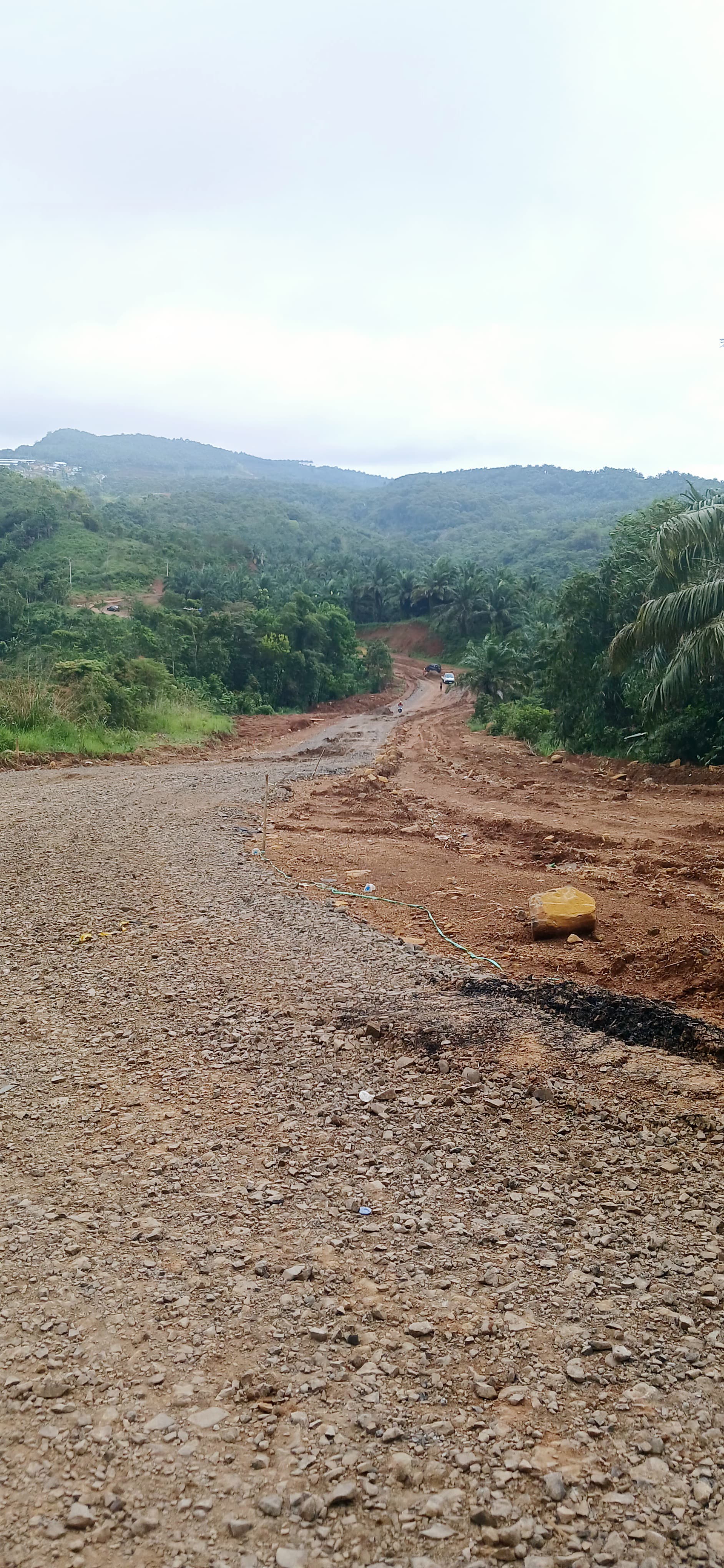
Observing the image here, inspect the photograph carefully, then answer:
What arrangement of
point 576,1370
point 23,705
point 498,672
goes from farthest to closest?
point 498,672, point 23,705, point 576,1370

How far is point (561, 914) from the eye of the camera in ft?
20.5

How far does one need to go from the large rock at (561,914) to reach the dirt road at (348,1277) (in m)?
1.06

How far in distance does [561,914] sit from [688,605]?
8192 millimetres

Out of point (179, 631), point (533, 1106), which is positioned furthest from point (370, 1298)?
point (179, 631)

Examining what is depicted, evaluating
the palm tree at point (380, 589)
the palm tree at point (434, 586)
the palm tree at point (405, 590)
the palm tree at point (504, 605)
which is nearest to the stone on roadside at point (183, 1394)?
the palm tree at point (504, 605)

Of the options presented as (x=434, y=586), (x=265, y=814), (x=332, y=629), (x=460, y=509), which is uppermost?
(x=460, y=509)

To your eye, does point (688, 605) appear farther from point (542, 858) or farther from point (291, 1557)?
point (291, 1557)

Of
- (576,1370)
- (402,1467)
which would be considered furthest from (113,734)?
(402,1467)

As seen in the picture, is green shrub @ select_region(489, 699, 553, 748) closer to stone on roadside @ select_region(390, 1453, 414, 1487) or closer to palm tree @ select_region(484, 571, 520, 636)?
stone on roadside @ select_region(390, 1453, 414, 1487)

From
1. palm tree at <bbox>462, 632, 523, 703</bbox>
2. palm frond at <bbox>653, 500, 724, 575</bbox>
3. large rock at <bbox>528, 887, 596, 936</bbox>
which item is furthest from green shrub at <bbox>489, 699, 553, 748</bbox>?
large rock at <bbox>528, 887, 596, 936</bbox>

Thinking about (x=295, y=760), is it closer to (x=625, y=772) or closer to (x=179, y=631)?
(x=625, y=772)

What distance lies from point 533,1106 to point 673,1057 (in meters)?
0.84

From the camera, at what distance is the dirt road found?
2.13 meters

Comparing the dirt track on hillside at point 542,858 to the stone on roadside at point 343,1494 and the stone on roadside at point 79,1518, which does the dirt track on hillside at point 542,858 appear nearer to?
the stone on roadside at point 343,1494
